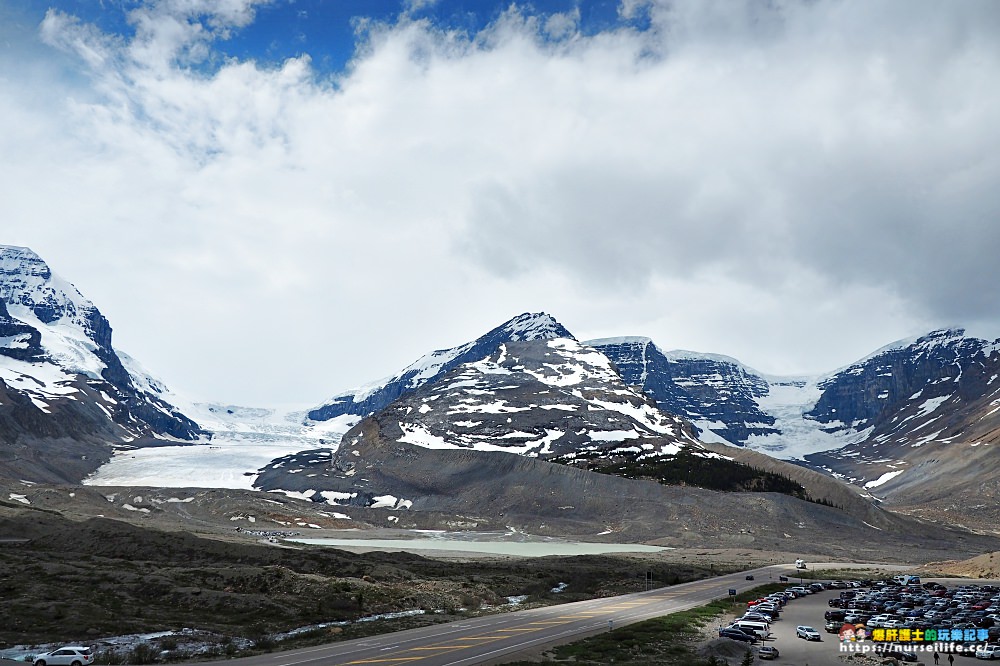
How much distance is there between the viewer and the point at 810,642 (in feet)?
217

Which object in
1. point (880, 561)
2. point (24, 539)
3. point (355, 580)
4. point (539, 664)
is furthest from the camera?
point (880, 561)

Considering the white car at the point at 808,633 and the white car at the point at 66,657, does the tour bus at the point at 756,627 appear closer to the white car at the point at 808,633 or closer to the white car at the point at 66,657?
the white car at the point at 808,633

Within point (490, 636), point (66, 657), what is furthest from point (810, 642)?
point (66, 657)

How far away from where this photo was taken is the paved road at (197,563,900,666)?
54306 mm

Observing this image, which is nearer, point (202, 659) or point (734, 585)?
point (202, 659)

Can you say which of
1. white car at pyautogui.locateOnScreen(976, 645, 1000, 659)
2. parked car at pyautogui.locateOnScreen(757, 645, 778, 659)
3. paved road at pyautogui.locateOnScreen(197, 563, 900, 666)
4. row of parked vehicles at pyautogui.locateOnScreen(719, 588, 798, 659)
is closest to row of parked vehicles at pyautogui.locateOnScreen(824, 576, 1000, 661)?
white car at pyautogui.locateOnScreen(976, 645, 1000, 659)

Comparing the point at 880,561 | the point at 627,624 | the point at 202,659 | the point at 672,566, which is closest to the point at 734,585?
the point at 672,566

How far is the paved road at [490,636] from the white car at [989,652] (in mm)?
27044

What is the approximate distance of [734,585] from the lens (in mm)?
114938

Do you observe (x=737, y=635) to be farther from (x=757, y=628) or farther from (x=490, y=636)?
(x=490, y=636)

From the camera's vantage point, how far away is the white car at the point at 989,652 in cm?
5662

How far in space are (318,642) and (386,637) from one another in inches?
209

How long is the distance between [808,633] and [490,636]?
82.9 ft

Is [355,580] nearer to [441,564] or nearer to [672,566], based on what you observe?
[441,564]
